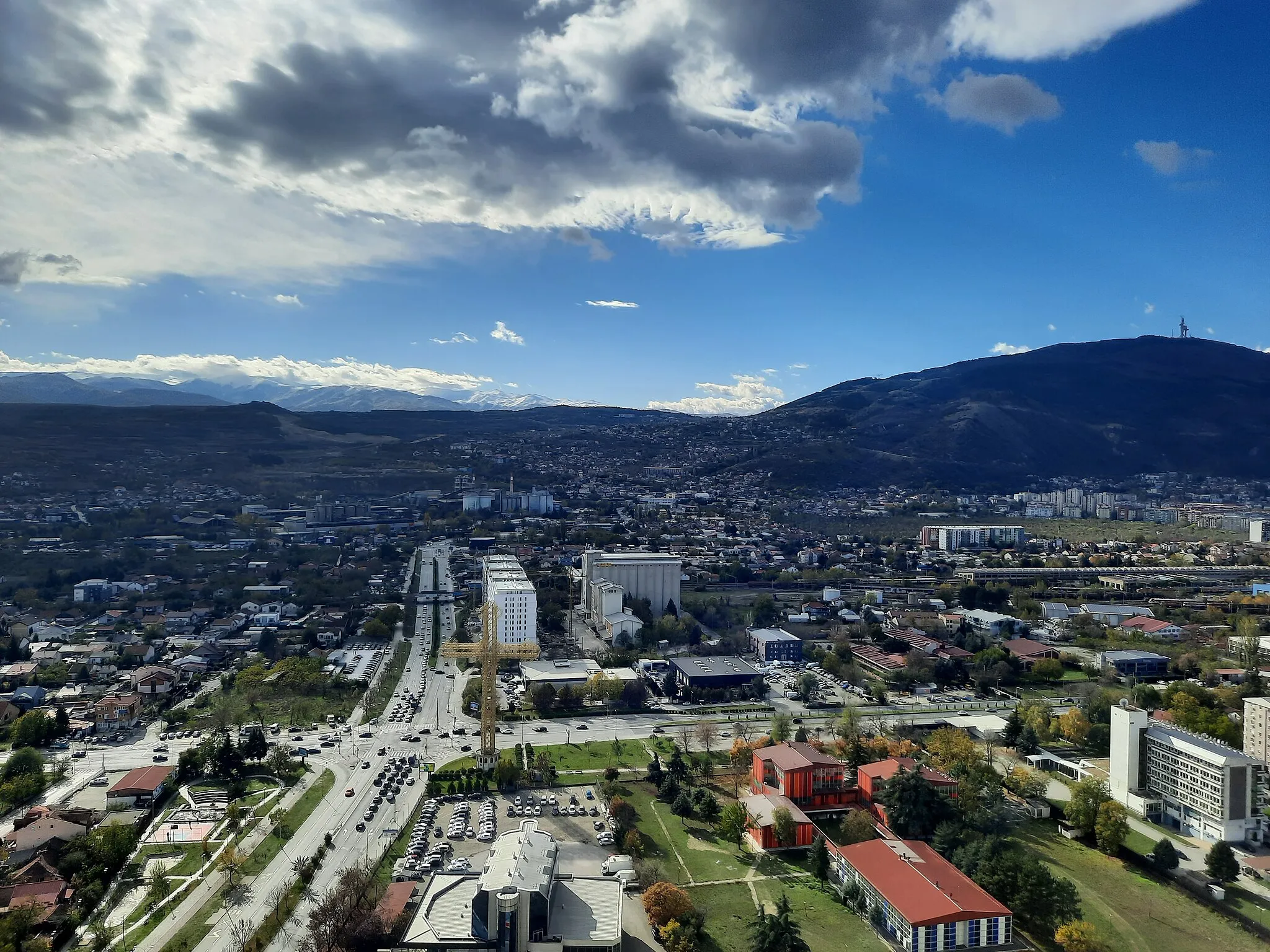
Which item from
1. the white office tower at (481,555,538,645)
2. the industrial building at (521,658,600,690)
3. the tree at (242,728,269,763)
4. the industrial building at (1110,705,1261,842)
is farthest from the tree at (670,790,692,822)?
the white office tower at (481,555,538,645)

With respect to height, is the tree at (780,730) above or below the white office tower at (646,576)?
below

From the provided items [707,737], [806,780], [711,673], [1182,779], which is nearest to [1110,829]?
[1182,779]

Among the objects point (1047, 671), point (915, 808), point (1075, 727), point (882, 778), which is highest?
point (915, 808)

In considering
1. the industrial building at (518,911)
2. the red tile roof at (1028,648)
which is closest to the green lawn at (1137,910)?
the industrial building at (518,911)

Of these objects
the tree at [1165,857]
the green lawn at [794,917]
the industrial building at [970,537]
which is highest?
the industrial building at [970,537]

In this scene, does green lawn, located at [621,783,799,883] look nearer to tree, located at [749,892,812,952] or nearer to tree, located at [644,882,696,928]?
tree, located at [644,882,696,928]

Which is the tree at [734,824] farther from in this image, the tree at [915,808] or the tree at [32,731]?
the tree at [32,731]

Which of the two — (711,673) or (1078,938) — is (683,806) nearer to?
(1078,938)
